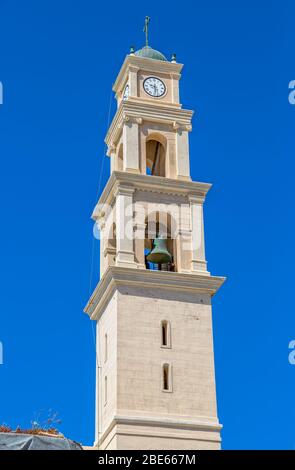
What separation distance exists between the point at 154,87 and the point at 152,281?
1134 cm

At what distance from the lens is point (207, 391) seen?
44438 mm

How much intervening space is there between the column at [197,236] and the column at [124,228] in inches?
114

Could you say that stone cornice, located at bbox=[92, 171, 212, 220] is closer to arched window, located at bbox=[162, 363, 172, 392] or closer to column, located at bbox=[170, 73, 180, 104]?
column, located at bbox=[170, 73, 180, 104]

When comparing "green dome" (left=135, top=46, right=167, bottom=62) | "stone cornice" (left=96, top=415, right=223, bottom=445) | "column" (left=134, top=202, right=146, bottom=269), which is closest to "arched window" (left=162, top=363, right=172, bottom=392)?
"stone cornice" (left=96, top=415, right=223, bottom=445)

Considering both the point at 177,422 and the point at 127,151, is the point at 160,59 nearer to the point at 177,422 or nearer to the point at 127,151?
the point at 127,151

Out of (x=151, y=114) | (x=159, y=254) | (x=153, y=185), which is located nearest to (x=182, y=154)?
(x=151, y=114)

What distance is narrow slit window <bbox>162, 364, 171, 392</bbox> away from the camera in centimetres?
4400

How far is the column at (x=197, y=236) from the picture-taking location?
155 ft

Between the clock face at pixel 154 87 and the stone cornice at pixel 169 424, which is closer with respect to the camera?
the stone cornice at pixel 169 424

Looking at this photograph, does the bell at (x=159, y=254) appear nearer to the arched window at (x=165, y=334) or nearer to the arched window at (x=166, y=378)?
the arched window at (x=165, y=334)

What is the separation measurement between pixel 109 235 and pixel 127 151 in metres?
4.10

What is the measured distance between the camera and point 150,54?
53.0 m

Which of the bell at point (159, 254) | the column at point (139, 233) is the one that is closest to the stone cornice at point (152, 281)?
the column at point (139, 233)
